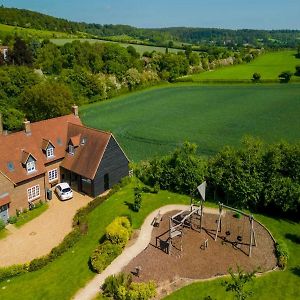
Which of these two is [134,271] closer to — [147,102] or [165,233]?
[165,233]

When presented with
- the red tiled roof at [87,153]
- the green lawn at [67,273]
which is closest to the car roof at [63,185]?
the red tiled roof at [87,153]

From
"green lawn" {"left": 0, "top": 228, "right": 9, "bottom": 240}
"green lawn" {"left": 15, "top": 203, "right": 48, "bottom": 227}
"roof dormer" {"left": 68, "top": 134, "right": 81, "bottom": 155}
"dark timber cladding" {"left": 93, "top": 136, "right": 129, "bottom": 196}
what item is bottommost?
"green lawn" {"left": 0, "top": 228, "right": 9, "bottom": 240}

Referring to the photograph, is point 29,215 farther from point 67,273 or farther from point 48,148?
point 67,273

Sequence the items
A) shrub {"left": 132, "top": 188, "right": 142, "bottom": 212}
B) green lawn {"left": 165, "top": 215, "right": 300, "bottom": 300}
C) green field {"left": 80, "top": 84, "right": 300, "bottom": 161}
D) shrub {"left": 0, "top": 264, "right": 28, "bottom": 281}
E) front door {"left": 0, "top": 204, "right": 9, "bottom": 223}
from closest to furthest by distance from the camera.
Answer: green lawn {"left": 165, "top": 215, "right": 300, "bottom": 300} < shrub {"left": 0, "top": 264, "right": 28, "bottom": 281} < front door {"left": 0, "top": 204, "right": 9, "bottom": 223} < shrub {"left": 132, "top": 188, "right": 142, "bottom": 212} < green field {"left": 80, "top": 84, "right": 300, "bottom": 161}

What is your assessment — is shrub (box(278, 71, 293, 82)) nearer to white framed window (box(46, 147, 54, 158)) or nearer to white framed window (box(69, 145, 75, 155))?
white framed window (box(69, 145, 75, 155))

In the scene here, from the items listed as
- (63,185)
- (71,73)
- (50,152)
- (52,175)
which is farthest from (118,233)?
(71,73)

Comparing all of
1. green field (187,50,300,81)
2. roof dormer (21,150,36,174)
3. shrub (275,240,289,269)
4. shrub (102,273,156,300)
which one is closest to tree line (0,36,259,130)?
green field (187,50,300,81)
